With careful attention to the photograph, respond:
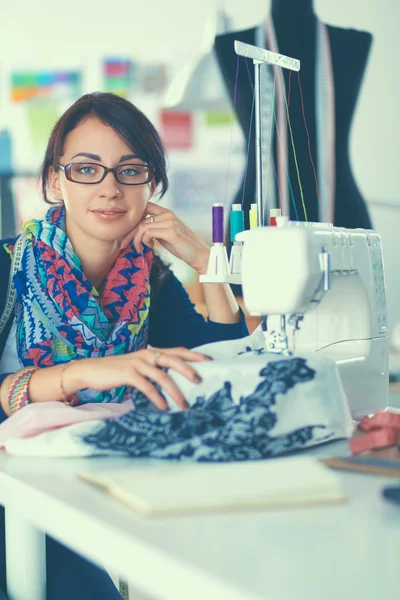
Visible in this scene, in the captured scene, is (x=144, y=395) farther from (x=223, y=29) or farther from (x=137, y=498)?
(x=223, y=29)

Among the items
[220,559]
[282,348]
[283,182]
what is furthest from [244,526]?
[283,182]

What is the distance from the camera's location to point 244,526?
2.37 feet

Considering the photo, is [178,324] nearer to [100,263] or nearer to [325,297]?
[100,263]

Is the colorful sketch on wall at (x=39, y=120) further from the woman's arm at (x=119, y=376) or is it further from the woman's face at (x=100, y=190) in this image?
the woman's arm at (x=119, y=376)

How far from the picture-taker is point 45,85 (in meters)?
3.09

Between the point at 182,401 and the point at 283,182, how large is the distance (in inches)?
68.4

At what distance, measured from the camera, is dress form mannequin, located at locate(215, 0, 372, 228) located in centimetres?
268

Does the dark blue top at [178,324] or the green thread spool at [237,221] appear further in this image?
the dark blue top at [178,324]

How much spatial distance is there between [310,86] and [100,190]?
1.43 metres

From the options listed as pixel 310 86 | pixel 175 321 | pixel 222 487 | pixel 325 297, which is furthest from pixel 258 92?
pixel 310 86

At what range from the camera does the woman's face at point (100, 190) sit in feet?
4.99

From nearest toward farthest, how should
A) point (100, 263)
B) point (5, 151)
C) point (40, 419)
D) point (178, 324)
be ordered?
point (40, 419), point (100, 263), point (178, 324), point (5, 151)

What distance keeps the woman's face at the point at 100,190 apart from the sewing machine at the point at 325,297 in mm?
416

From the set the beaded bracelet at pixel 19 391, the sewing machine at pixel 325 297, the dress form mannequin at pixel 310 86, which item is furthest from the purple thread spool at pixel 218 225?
the dress form mannequin at pixel 310 86
